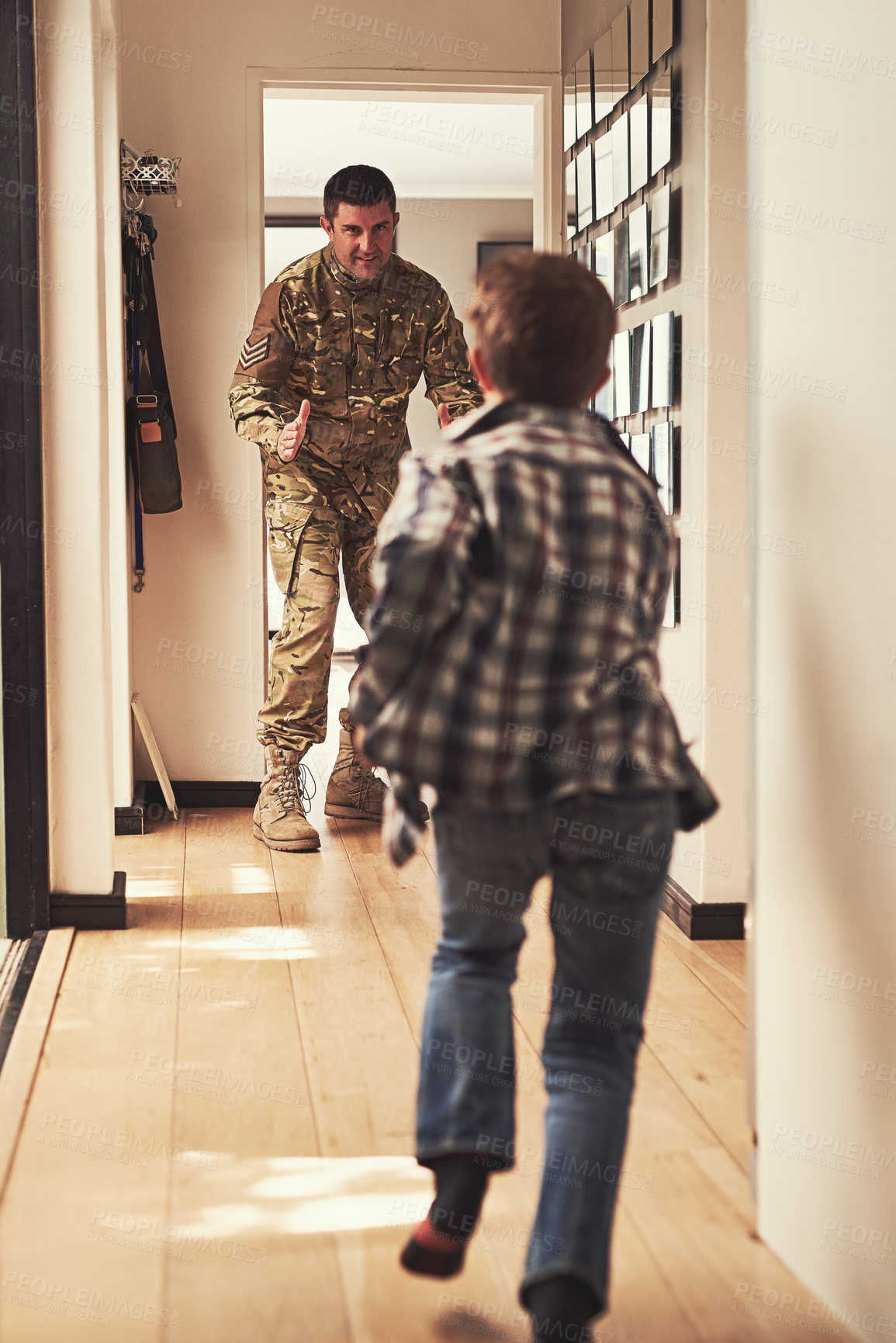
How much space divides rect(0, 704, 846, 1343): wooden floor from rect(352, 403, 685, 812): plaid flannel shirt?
23.9 inches

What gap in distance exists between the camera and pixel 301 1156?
179 cm

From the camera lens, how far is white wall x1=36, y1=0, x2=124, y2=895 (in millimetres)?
2650

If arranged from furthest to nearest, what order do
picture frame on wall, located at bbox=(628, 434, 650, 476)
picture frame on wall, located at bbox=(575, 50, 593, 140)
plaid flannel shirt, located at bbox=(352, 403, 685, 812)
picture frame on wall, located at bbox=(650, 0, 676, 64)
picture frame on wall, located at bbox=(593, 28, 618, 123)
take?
picture frame on wall, located at bbox=(575, 50, 593, 140) → picture frame on wall, located at bbox=(593, 28, 618, 123) → picture frame on wall, located at bbox=(628, 434, 650, 476) → picture frame on wall, located at bbox=(650, 0, 676, 64) → plaid flannel shirt, located at bbox=(352, 403, 685, 812)

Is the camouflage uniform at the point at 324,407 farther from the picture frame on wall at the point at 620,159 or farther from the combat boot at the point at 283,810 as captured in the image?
the picture frame on wall at the point at 620,159

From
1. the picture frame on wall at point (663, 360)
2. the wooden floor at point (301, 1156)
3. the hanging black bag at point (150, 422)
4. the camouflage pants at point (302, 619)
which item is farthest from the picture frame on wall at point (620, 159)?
the wooden floor at point (301, 1156)

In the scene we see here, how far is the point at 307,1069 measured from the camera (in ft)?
6.82

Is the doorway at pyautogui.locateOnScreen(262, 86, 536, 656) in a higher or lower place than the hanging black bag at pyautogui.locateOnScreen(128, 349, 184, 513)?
higher

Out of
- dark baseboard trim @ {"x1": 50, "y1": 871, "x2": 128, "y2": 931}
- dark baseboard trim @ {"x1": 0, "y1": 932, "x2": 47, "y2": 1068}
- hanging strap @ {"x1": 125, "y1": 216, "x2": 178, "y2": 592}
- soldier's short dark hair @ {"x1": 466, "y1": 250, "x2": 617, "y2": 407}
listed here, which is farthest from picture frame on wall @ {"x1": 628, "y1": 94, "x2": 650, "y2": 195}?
dark baseboard trim @ {"x1": 0, "y1": 932, "x2": 47, "y2": 1068}

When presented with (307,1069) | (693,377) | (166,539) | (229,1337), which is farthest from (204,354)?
(229,1337)

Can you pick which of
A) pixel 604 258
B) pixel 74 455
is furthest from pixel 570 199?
pixel 74 455

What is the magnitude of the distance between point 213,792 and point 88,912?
132cm

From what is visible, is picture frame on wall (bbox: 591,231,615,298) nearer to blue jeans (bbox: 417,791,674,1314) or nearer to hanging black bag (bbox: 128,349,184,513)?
hanging black bag (bbox: 128,349,184,513)

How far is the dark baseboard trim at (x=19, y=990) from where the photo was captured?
2.20 meters

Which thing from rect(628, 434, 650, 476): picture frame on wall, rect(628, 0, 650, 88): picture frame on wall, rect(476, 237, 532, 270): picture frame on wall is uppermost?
rect(476, 237, 532, 270): picture frame on wall
